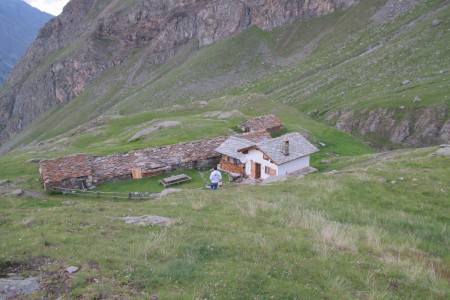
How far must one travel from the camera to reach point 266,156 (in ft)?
128

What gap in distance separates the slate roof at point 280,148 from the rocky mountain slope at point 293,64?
111 ft

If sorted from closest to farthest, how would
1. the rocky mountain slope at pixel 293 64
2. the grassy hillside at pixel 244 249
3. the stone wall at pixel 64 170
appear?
1. the grassy hillside at pixel 244 249
2. the stone wall at pixel 64 170
3. the rocky mountain slope at pixel 293 64

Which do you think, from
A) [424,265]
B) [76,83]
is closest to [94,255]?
[424,265]

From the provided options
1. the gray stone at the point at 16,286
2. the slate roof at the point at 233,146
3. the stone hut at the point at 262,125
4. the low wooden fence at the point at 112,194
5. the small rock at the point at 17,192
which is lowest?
the low wooden fence at the point at 112,194

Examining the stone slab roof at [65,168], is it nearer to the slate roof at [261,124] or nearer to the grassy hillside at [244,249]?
the grassy hillside at [244,249]

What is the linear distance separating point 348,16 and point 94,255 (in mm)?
145412

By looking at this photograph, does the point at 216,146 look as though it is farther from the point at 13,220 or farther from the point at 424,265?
the point at 424,265

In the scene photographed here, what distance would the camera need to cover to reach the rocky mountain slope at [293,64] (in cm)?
7588

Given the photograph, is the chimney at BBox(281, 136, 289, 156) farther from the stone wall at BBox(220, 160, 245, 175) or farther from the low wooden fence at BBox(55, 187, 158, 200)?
the low wooden fence at BBox(55, 187, 158, 200)

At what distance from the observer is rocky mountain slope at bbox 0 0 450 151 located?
75.9m

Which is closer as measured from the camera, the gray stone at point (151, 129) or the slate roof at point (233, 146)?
the slate roof at point (233, 146)

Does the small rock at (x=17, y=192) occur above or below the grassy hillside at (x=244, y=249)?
below

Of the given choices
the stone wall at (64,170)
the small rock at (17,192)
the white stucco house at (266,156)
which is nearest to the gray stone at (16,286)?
the small rock at (17,192)

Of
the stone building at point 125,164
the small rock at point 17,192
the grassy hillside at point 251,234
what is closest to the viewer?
the grassy hillside at point 251,234
